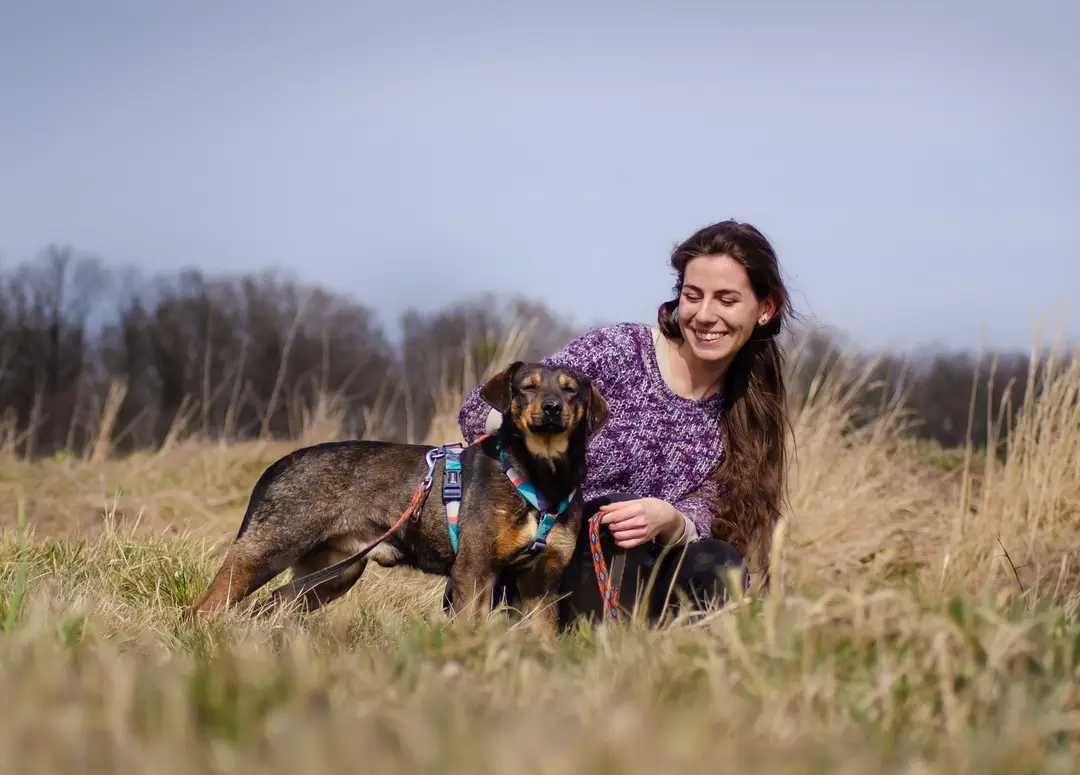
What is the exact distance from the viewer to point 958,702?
2.18 metres

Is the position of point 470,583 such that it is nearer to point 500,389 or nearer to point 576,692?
point 500,389

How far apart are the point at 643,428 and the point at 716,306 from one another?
603mm

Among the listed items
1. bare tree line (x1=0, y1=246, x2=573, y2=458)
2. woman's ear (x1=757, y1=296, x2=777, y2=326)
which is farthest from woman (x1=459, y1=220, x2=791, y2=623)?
bare tree line (x1=0, y1=246, x2=573, y2=458)

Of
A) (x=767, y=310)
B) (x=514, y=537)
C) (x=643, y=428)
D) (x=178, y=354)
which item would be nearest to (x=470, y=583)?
(x=514, y=537)

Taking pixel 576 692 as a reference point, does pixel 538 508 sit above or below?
below

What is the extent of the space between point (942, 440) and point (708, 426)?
693 centimetres

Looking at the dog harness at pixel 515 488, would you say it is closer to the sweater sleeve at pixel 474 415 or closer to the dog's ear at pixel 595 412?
the sweater sleeve at pixel 474 415

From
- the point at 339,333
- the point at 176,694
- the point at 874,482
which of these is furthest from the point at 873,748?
the point at 339,333

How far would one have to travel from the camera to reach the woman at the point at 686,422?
4.53 m

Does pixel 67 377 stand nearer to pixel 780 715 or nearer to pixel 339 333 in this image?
pixel 339 333

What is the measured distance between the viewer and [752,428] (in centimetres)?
469

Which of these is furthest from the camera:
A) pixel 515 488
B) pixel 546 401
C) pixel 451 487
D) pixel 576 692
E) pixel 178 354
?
pixel 178 354

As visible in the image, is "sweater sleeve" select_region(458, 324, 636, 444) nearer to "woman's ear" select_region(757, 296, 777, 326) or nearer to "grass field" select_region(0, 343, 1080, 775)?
"woman's ear" select_region(757, 296, 777, 326)

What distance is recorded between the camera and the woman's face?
439 cm
